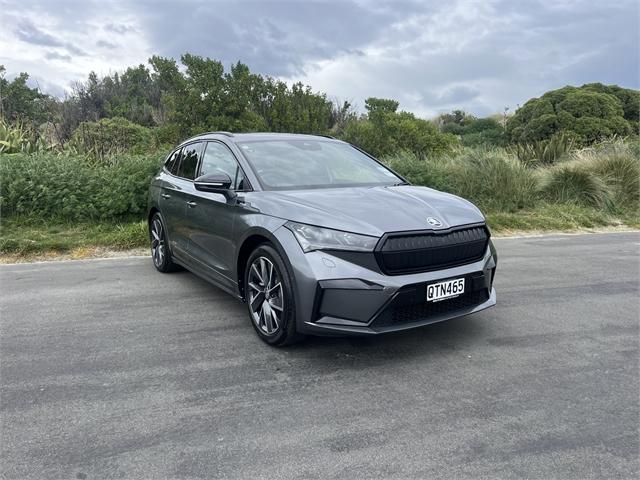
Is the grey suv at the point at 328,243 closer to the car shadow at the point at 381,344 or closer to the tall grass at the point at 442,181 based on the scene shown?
the car shadow at the point at 381,344

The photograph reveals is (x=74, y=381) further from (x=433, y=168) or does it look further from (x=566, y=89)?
(x=566, y=89)

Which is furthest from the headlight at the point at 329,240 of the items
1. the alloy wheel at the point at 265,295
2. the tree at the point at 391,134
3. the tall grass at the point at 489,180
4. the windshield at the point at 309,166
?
the tree at the point at 391,134

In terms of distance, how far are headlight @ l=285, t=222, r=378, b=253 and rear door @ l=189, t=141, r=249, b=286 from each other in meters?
0.87

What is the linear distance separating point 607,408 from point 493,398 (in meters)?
0.63

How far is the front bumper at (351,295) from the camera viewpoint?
3.28 metres

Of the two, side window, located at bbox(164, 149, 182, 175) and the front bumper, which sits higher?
side window, located at bbox(164, 149, 182, 175)

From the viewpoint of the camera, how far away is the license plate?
3.42 metres

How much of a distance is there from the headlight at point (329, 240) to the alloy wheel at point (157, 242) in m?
2.99

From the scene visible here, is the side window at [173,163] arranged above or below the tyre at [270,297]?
above

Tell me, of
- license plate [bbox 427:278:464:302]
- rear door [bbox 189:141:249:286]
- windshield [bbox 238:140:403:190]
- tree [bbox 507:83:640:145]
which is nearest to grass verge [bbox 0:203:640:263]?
Result: rear door [bbox 189:141:249:286]

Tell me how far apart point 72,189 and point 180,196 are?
4056 millimetres

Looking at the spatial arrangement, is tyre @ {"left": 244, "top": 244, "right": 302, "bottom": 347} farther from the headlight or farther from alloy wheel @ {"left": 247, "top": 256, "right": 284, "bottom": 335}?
the headlight

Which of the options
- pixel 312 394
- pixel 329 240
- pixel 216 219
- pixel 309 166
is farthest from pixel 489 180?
pixel 312 394

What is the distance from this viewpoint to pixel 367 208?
3615mm
